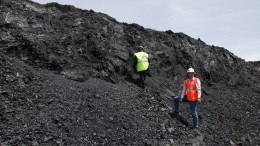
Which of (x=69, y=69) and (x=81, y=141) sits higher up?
(x=69, y=69)

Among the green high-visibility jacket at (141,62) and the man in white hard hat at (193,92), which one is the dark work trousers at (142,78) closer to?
the green high-visibility jacket at (141,62)

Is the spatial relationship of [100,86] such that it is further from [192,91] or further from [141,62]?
[192,91]

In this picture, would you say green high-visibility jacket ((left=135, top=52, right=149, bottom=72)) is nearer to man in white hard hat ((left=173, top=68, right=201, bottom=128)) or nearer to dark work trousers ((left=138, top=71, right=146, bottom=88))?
dark work trousers ((left=138, top=71, right=146, bottom=88))

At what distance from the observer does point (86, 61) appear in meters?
12.7

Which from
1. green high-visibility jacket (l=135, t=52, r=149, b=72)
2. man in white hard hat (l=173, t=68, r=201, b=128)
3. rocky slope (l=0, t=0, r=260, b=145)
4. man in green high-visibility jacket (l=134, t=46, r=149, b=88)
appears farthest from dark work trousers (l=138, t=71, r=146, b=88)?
man in white hard hat (l=173, t=68, r=201, b=128)

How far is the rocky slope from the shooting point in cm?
892

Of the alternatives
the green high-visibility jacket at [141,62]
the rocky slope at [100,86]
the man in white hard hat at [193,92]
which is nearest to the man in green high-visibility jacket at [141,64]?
the green high-visibility jacket at [141,62]

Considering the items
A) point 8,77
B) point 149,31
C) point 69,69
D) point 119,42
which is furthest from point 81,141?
point 149,31

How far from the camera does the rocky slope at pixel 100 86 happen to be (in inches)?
351

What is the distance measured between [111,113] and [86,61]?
345 cm

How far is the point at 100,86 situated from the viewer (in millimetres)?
11258

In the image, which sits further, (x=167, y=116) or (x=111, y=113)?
(x=167, y=116)

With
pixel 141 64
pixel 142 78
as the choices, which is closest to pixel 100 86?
pixel 142 78

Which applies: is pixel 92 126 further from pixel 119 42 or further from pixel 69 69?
pixel 119 42
